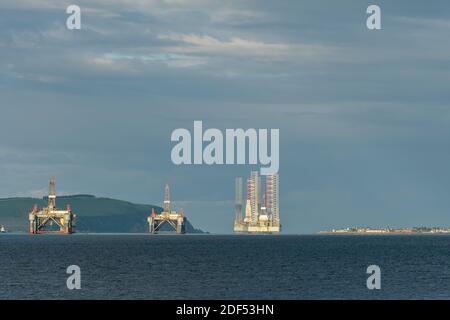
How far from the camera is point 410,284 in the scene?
123312 mm

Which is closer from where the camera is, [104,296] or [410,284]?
[104,296]

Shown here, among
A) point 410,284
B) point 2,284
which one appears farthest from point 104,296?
point 410,284

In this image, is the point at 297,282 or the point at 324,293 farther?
the point at 297,282

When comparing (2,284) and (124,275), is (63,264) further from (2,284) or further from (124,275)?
(2,284)
